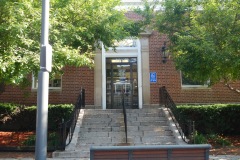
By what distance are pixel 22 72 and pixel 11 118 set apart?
6344mm

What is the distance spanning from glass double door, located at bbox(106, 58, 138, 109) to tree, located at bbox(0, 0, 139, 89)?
429 centimetres

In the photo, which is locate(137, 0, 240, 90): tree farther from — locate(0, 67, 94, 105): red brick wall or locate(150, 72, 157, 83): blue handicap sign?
locate(0, 67, 94, 105): red brick wall

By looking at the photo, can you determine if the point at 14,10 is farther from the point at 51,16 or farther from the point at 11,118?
the point at 11,118

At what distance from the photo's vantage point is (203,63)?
8.82 meters

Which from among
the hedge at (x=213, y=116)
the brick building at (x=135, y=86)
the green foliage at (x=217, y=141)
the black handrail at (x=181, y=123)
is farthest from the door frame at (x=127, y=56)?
the green foliage at (x=217, y=141)

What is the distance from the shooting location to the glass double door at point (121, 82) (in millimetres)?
15031

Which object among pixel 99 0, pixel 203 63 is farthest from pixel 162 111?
pixel 99 0

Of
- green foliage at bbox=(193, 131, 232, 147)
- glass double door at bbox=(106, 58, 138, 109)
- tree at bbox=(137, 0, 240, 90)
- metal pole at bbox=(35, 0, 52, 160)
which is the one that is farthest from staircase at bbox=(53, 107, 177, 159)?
metal pole at bbox=(35, 0, 52, 160)

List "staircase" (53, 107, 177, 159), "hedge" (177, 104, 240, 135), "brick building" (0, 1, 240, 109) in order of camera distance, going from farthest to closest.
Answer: "brick building" (0, 1, 240, 109), "hedge" (177, 104, 240, 135), "staircase" (53, 107, 177, 159)

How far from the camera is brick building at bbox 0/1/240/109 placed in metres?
14.6

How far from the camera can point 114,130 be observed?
1096cm

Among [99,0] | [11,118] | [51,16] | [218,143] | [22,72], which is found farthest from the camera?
[11,118]

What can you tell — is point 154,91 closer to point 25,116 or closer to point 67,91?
point 67,91

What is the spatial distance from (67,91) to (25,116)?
2751mm
